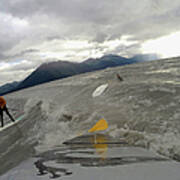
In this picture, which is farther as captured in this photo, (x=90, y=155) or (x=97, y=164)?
(x=90, y=155)

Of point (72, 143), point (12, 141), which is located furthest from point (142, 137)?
point (12, 141)

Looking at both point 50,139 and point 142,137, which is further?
point 50,139

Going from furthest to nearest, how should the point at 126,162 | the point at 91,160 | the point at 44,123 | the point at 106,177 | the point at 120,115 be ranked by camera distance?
the point at 44,123
the point at 120,115
the point at 91,160
the point at 126,162
the point at 106,177

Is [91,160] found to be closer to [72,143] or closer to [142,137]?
[72,143]

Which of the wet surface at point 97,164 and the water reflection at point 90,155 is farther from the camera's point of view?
the water reflection at point 90,155

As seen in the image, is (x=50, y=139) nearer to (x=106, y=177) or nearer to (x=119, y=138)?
(x=119, y=138)

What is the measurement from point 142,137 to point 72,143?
326cm

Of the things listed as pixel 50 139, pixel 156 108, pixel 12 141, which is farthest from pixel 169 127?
pixel 12 141

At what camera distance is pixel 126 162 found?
4.92 meters

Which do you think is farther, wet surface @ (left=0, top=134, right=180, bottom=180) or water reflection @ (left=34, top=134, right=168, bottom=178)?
water reflection @ (left=34, top=134, right=168, bottom=178)

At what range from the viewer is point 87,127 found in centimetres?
904

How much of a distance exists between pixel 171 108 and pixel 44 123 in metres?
9.27

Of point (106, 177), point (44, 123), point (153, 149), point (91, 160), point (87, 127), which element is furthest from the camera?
point (44, 123)

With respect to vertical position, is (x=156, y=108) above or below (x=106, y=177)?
above
